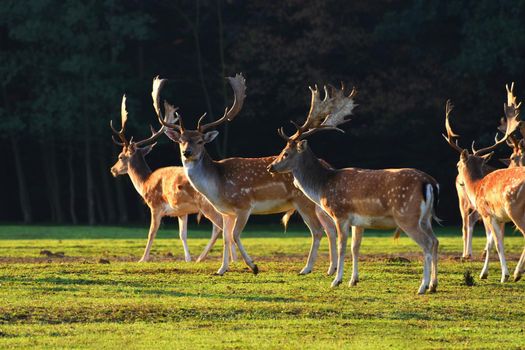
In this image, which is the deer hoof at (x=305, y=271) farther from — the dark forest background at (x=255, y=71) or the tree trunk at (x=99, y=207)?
the tree trunk at (x=99, y=207)

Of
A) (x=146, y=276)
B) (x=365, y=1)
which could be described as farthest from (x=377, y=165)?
(x=146, y=276)

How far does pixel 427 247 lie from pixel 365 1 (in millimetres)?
25763

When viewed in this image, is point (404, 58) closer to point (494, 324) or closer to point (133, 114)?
point (133, 114)

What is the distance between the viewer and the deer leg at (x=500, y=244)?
14905 mm

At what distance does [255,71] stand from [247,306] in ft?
86.6

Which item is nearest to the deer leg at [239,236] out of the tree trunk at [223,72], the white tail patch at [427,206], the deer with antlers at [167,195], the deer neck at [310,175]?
the deer neck at [310,175]

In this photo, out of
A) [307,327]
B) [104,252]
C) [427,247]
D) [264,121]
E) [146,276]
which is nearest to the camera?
[307,327]

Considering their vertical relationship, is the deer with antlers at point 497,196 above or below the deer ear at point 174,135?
below

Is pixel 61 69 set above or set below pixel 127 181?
above

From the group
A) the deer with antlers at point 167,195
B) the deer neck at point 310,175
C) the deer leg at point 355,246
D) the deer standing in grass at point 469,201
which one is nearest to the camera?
the deer leg at point 355,246

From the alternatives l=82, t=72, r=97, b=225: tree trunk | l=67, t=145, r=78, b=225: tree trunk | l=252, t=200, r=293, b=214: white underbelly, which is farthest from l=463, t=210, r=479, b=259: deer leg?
l=67, t=145, r=78, b=225: tree trunk

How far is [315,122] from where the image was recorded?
16.2 m

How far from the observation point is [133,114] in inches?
1459

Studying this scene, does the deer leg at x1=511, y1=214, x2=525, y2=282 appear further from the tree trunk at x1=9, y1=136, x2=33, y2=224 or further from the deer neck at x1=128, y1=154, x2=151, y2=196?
the tree trunk at x1=9, y1=136, x2=33, y2=224
